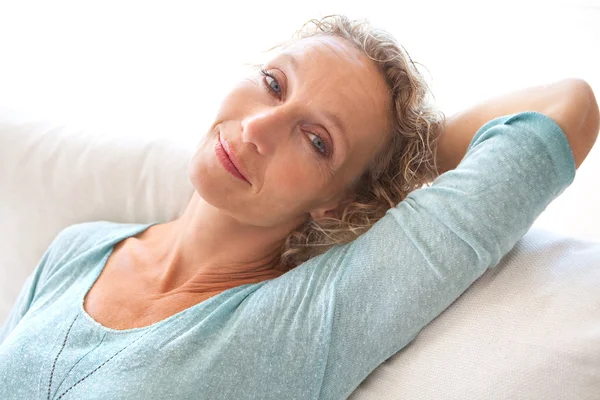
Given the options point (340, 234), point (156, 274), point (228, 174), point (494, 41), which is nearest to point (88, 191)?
point (156, 274)

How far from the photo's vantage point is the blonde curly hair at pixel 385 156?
113 cm

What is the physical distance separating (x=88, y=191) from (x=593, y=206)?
1286 mm

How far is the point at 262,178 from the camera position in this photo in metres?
1.03

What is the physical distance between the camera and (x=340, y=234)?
1129 mm

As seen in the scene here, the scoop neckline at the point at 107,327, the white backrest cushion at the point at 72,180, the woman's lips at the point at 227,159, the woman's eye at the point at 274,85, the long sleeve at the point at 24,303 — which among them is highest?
the woman's eye at the point at 274,85

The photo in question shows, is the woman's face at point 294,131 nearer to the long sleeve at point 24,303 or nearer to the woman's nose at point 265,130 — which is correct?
the woman's nose at point 265,130

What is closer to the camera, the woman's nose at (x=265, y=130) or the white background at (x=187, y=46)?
the woman's nose at (x=265, y=130)

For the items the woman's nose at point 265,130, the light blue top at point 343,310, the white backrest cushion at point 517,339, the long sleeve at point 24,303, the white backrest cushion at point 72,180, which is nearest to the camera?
the white backrest cushion at point 517,339

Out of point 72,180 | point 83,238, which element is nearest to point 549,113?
point 83,238

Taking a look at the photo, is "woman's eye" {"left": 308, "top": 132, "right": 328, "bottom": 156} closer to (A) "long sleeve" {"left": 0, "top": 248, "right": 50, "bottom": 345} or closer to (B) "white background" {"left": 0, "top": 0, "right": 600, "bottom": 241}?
(B) "white background" {"left": 0, "top": 0, "right": 600, "bottom": 241}

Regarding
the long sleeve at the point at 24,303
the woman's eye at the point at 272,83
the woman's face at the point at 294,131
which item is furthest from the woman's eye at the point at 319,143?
the long sleeve at the point at 24,303

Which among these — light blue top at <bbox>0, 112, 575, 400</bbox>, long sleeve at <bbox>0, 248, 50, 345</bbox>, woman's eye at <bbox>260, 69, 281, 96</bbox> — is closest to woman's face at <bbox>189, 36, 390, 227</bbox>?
woman's eye at <bbox>260, 69, 281, 96</bbox>

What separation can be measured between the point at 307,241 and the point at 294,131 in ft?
0.81

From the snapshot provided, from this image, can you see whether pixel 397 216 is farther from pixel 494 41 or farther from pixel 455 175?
pixel 494 41
